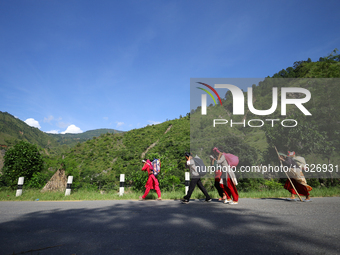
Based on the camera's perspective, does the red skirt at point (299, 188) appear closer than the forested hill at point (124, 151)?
Yes

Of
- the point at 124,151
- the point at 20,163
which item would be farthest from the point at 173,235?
the point at 124,151

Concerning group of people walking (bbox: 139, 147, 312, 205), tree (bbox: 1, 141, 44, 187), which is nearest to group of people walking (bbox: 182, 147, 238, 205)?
group of people walking (bbox: 139, 147, 312, 205)

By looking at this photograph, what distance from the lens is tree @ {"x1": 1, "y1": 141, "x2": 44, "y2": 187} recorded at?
13516mm

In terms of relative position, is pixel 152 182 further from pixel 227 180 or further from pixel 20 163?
pixel 20 163

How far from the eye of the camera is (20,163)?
44.7 ft

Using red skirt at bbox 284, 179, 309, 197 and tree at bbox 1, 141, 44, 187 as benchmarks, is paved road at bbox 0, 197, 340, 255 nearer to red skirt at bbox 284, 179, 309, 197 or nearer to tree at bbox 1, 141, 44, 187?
red skirt at bbox 284, 179, 309, 197

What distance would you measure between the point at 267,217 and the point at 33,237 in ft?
13.3

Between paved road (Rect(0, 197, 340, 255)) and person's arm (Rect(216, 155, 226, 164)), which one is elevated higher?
person's arm (Rect(216, 155, 226, 164))

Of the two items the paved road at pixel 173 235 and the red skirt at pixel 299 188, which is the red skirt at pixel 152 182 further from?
the red skirt at pixel 299 188

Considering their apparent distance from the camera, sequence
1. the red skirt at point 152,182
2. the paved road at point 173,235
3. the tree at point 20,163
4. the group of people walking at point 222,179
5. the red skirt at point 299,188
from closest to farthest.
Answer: the paved road at point 173,235
the group of people walking at point 222,179
the red skirt at point 299,188
the red skirt at point 152,182
the tree at point 20,163

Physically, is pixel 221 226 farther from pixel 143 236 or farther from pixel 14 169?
pixel 14 169

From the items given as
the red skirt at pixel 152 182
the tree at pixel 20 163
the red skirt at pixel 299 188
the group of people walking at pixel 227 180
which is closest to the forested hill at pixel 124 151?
the tree at pixel 20 163

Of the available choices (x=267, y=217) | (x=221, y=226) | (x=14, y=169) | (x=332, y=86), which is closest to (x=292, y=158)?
(x=267, y=217)

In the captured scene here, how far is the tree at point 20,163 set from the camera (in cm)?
1352
